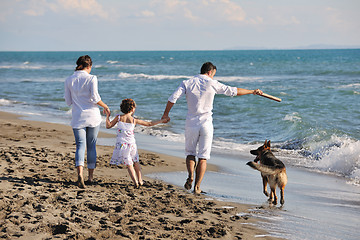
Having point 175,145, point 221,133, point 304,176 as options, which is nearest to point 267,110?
point 221,133

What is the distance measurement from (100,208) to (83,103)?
151 cm

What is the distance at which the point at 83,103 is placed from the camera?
5293 mm

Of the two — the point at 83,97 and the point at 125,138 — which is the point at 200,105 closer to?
the point at 125,138

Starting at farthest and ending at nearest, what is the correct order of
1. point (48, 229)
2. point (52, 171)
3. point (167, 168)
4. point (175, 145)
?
point (175, 145) < point (167, 168) < point (52, 171) < point (48, 229)

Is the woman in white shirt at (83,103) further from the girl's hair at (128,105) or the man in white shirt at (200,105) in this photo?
the man in white shirt at (200,105)

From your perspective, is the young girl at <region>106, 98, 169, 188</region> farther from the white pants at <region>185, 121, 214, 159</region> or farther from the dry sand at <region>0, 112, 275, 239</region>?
the white pants at <region>185, 121, 214, 159</region>

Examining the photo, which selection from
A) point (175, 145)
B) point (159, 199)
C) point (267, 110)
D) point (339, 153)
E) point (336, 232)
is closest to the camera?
point (336, 232)

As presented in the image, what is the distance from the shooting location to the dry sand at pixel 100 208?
13.0 feet

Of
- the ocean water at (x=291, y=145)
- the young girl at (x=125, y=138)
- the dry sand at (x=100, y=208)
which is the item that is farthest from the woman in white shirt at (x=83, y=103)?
the ocean water at (x=291, y=145)

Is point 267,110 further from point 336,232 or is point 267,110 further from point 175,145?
point 336,232

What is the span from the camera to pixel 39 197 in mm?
4785

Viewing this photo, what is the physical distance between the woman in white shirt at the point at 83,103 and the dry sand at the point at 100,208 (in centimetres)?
61

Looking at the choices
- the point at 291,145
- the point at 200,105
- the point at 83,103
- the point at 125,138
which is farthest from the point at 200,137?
the point at 291,145

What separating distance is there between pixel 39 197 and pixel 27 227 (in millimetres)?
902
